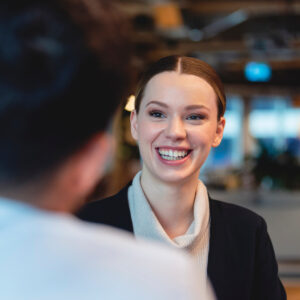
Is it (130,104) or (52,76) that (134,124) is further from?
(52,76)

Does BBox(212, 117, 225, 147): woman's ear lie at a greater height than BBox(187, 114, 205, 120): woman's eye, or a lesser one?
lesser

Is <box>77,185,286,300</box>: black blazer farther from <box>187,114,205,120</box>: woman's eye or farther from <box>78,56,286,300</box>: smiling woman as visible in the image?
<box>187,114,205,120</box>: woman's eye

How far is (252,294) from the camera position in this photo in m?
1.21

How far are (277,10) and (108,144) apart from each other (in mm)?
5524

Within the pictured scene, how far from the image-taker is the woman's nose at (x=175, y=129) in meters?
1.13

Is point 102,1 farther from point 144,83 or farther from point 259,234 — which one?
point 259,234

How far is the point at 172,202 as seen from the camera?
3.96 feet

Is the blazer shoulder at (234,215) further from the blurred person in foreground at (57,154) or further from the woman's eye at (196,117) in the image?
the blurred person in foreground at (57,154)

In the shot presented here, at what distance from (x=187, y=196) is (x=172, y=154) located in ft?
0.42

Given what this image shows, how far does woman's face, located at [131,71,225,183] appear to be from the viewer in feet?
3.76

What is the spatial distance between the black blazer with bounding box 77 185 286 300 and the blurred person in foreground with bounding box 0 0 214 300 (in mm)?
663

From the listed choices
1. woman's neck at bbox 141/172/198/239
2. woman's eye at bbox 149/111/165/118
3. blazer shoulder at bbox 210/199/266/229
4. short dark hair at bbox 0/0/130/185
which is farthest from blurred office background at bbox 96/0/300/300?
short dark hair at bbox 0/0/130/185

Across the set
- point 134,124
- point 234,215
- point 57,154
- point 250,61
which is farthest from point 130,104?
point 250,61

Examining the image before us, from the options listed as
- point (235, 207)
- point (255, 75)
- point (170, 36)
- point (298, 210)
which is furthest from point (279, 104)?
point (235, 207)
